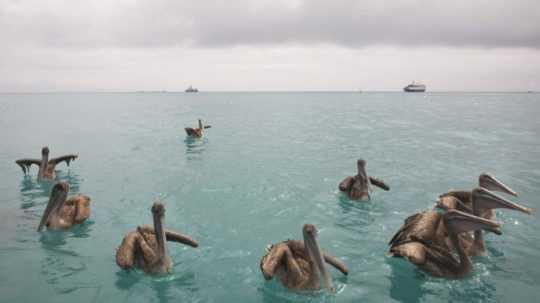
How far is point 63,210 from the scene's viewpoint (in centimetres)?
1208

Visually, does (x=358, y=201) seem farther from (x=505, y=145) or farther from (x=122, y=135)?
(x=122, y=135)

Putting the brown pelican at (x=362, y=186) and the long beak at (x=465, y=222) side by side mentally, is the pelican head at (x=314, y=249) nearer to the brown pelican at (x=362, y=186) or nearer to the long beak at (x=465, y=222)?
the long beak at (x=465, y=222)

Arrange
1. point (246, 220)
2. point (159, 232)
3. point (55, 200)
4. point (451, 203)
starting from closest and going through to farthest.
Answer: point (159, 232) → point (55, 200) → point (451, 203) → point (246, 220)

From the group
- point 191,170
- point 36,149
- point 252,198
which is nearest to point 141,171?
point 191,170

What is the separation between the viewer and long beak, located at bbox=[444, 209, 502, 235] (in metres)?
7.68

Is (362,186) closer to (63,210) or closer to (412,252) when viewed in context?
(412,252)

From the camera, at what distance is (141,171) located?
68.7 ft

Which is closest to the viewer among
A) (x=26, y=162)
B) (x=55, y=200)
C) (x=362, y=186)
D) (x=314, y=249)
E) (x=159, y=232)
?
(x=314, y=249)

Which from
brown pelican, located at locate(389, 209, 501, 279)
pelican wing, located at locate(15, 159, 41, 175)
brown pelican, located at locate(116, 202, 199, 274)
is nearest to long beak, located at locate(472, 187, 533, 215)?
brown pelican, located at locate(389, 209, 501, 279)

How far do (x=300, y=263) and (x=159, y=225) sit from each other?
10.7 ft

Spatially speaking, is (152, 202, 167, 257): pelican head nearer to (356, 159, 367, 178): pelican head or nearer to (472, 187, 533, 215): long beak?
(472, 187, 533, 215): long beak

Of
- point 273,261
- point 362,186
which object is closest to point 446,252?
point 273,261

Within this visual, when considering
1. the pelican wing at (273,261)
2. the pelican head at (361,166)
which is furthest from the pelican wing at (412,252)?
the pelican head at (361,166)

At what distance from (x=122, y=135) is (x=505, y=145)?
36106mm
